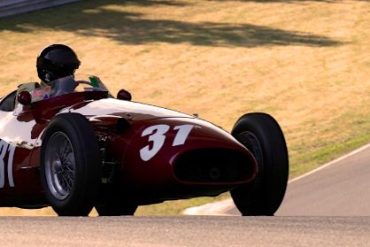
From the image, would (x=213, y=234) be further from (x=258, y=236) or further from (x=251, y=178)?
(x=251, y=178)

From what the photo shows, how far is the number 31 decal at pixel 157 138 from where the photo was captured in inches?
360

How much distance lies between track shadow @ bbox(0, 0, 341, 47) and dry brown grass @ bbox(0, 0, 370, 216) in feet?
0.09

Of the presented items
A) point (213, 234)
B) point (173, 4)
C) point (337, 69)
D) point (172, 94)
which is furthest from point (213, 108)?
point (213, 234)

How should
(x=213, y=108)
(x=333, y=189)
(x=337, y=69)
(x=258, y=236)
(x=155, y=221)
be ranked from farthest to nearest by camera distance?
(x=337, y=69), (x=213, y=108), (x=333, y=189), (x=155, y=221), (x=258, y=236)

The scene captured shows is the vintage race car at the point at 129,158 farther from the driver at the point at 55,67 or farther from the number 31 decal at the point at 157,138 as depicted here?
the driver at the point at 55,67

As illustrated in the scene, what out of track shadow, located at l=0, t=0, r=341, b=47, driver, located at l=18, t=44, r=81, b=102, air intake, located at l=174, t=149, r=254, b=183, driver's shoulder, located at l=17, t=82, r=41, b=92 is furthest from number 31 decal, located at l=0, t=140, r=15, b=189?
track shadow, located at l=0, t=0, r=341, b=47

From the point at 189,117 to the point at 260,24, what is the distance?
21163mm

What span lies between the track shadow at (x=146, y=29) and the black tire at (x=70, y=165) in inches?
769

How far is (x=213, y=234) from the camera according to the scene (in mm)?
6586

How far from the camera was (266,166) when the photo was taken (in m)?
9.82

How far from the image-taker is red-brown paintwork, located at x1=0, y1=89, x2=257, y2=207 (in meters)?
9.20

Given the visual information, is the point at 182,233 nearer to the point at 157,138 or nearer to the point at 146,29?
the point at 157,138

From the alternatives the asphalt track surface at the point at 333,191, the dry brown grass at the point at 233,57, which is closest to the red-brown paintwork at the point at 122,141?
the asphalt track surface at the point at 333,191

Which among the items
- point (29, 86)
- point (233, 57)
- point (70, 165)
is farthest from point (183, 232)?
point (233, 57)
